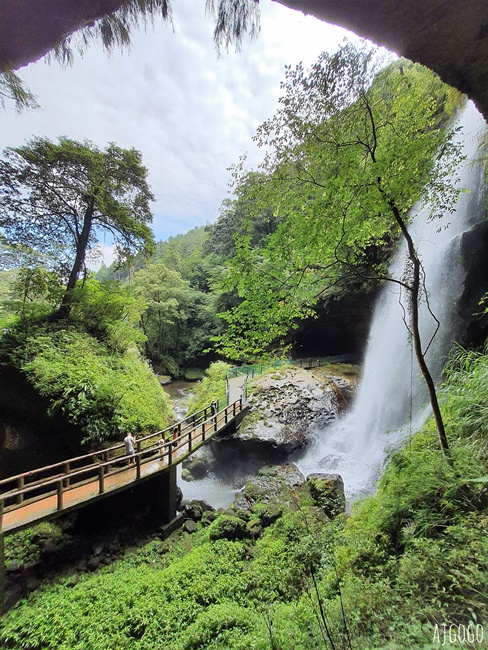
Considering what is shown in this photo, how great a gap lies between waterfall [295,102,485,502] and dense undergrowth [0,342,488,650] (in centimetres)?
360

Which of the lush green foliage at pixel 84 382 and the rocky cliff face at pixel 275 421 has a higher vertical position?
the lush green foliage at pixel 84 382

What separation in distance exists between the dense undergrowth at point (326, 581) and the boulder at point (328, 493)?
0.69m

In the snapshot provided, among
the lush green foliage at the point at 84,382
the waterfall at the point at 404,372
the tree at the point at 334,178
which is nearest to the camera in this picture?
the tree at the point at 334,178

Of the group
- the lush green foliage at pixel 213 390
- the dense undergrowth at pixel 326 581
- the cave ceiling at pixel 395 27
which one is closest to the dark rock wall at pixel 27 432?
the dense undergrowth at pixel 326 581

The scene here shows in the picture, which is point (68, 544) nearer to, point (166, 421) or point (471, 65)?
point (166, 421)

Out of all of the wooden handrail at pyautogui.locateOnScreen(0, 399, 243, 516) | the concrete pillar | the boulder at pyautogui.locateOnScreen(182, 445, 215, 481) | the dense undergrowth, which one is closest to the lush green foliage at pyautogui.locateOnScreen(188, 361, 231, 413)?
the boulder at pyautogui.locateOnScreen(182, 445, 215, 481)

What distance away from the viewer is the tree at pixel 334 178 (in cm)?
332

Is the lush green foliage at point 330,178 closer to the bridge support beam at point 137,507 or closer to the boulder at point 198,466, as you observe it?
the bridge support beam at point 137,507

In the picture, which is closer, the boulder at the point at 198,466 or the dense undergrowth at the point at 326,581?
the dense undergrowth at the point at 326,581

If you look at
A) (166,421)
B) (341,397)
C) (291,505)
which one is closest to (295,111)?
(291,505)

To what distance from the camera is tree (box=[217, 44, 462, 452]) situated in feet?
10.9

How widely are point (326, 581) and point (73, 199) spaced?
12.9 metres

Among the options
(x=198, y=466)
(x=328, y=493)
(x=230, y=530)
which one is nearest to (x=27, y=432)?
(x=198, y=466)

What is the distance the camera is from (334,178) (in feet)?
10.6
